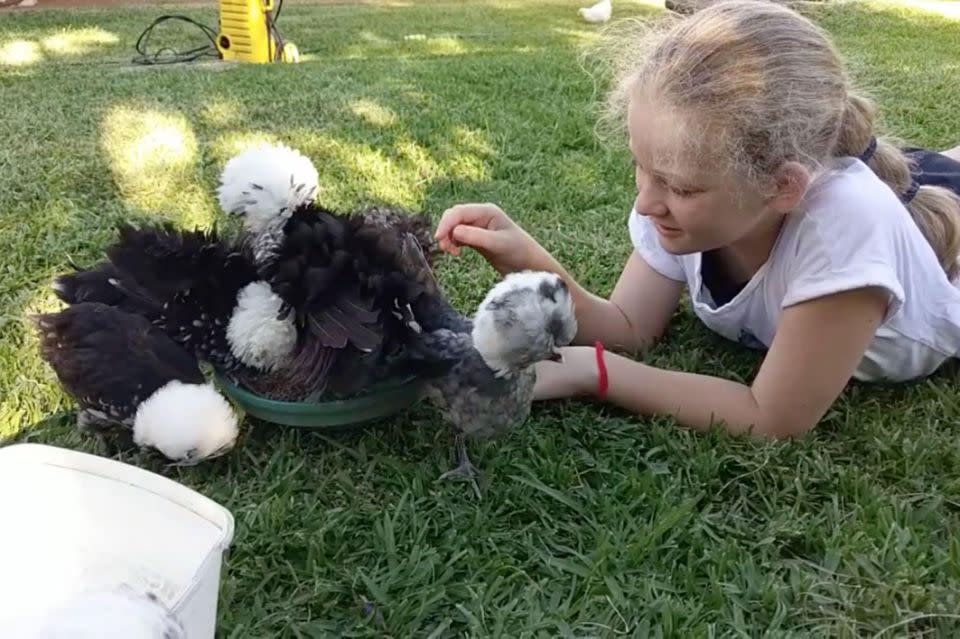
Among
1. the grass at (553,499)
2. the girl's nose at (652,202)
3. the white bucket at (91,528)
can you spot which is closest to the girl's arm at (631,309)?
the grass at (553,499)

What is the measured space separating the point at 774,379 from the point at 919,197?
0.52 m

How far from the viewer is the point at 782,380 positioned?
4.75 ft

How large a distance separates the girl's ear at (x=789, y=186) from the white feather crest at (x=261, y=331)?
0.77m

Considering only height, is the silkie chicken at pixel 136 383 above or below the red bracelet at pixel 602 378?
above

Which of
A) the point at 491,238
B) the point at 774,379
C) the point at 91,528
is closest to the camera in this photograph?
the point at 91,528

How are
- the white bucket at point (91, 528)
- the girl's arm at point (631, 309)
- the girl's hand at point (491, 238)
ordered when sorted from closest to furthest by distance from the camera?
the white bucket at point (91, 528)
the girl's hand at point (491, 238)
the girl's arm at point (631, 309)

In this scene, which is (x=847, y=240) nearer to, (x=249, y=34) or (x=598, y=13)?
(x=249, y=34)

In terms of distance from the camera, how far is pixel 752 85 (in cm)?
134

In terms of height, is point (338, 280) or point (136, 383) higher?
point (338, 280)

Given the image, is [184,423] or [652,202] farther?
[652,202]

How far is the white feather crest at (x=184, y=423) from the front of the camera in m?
1.26

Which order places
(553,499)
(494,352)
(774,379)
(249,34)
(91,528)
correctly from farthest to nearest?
(249,34)
(774,379)
(553,499)
(494,352)
(91,528)

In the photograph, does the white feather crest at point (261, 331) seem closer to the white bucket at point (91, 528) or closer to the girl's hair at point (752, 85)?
the white bucket at point (91, 528)

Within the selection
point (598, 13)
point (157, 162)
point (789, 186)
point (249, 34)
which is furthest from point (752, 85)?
point (598, 13)
